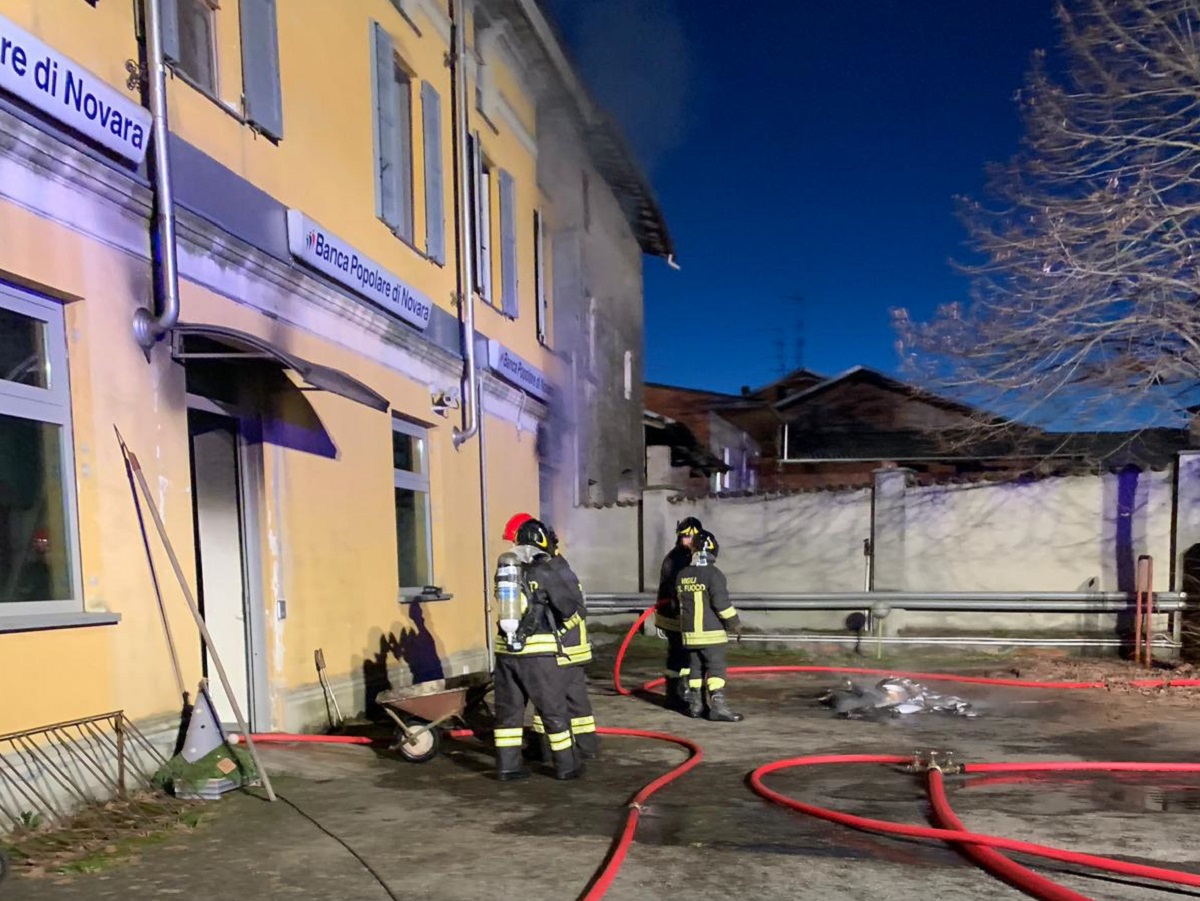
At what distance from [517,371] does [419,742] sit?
619 centimetres

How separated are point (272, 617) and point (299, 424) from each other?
1396 millimetres

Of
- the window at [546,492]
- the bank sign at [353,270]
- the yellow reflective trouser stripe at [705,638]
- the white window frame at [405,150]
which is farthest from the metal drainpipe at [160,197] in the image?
the window at [546,492]

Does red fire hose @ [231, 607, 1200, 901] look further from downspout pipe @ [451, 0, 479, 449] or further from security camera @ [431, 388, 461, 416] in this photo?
downspout pipe @ [451, 0, 479, 449]

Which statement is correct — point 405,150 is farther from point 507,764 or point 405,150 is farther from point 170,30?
point 507,764

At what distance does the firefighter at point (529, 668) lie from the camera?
5.14 m

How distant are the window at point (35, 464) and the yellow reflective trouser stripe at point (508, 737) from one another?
236cm

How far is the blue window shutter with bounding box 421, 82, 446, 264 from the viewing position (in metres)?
8.75

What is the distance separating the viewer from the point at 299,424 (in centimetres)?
641

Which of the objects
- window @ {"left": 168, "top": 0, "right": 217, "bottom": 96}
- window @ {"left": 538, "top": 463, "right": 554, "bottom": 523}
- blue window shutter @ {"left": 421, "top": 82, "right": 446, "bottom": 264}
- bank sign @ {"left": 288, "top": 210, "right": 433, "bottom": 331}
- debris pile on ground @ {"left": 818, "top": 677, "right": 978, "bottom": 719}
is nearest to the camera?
window @ {"left": 168, "top": 0, "right": 217, "bottom": 96}

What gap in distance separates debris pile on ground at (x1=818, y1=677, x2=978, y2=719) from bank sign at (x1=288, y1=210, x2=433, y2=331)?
5.05m

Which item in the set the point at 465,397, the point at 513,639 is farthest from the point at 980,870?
the point at 465,397

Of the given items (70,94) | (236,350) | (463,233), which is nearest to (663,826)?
(236,350)

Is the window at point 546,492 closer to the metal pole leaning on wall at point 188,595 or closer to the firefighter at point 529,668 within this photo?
the firefighter at point 529,668

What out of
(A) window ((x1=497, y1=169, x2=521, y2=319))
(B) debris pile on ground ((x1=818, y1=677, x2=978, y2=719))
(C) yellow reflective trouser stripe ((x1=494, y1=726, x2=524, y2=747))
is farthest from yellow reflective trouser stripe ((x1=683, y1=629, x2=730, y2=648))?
(A) window ((x1=497, y1=169, x2=521, y2=319))
